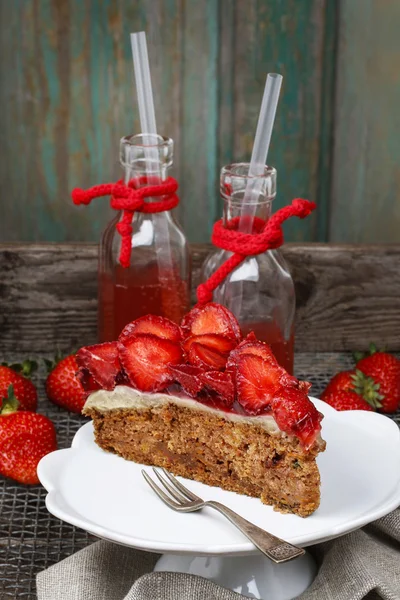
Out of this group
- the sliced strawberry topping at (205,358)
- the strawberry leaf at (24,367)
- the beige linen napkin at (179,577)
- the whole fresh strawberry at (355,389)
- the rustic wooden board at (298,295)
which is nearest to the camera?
the beige linen napkin at (179,577)

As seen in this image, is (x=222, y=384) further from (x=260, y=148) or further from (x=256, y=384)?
(x=260, y=148)

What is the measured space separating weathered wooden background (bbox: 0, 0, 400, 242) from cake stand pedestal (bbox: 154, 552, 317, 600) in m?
1.12

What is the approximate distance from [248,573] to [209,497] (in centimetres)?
12

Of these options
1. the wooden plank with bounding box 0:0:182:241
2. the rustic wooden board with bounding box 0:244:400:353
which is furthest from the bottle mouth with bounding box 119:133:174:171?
the wooden plank with bounding box 0:0:182:241

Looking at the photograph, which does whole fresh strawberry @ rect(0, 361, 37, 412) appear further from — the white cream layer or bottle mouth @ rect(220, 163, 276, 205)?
bottle mouth @ rect(220, 163, 276, 205)

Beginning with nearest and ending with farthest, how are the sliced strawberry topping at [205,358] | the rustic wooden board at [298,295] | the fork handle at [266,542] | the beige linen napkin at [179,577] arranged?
1. the fork handle at [266,542]
2. the beige linen napkin at [179,577]
3. the sliced strawberry topping at [205,358]
4. the rustic wooden board at [298,295]

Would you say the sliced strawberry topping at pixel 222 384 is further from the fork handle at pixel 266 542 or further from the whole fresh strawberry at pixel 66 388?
the whole fresh strawberry at pixel 66 388

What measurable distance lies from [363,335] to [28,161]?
866mm

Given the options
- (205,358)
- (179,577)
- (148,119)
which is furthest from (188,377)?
(148,119)

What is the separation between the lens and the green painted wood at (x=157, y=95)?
215cm

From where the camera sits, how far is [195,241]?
235 cm

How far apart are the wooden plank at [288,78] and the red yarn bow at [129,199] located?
20.3 inches

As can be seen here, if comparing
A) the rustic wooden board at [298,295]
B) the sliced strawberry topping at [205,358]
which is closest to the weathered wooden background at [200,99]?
the rustic wooden board at [298,295]

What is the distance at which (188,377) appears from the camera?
1.35 metres
